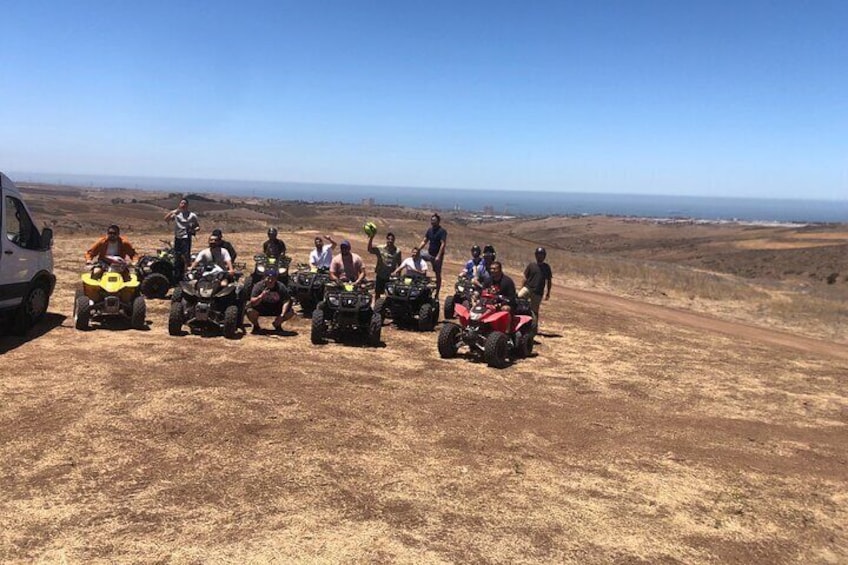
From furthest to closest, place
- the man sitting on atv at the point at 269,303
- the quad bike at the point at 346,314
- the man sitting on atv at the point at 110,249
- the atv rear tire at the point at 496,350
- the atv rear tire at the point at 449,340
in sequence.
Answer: the man sitting on atv at the point at 110,249, the man sitting on atv at the point at 269,303, the quad bike at the point at 346,314, the atv rear tire at the point at 449,340, the atv rear tire at the point at 496,350

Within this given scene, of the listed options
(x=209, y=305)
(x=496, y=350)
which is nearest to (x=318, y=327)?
(x=209, y=305)

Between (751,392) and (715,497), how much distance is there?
4871mm

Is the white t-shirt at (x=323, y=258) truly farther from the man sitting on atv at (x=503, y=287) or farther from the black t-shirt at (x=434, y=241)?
the man sitting on atv at (x=503, y=287)

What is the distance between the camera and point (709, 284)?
26094 millimetres

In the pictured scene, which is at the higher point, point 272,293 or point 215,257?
point 215,257

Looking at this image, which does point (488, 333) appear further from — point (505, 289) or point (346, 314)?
point (346, 314)

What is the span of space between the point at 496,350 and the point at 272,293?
449 cm

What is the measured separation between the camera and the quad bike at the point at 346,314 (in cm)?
1059

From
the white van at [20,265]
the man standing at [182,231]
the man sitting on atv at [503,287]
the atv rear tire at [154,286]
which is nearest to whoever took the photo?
the white van at [20,265]

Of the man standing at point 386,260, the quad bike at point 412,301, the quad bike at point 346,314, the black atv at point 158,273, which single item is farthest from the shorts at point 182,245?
the quad bike at point 412,301

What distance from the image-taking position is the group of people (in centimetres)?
1126

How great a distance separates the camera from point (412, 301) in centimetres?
1233

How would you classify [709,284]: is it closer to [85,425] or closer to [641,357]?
[641,357]

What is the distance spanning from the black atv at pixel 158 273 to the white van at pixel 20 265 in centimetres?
310
